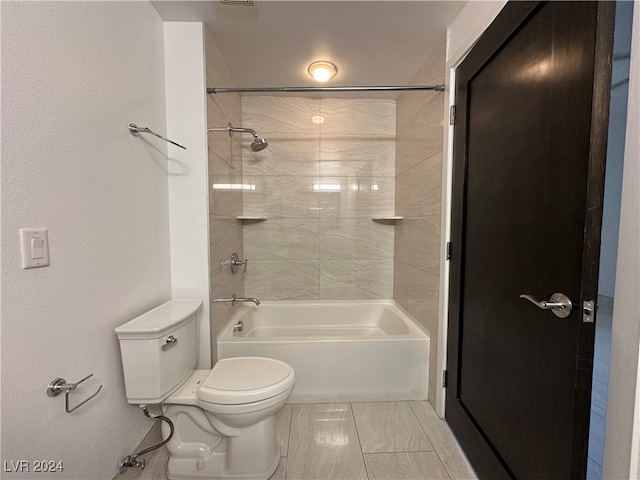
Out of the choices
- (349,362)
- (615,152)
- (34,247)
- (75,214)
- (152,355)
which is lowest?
(349,362)

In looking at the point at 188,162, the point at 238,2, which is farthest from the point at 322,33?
the point at 188,162

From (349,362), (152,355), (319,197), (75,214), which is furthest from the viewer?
(319,197)

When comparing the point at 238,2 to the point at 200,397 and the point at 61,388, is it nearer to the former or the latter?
the point at 61,388

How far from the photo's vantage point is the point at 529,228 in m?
0.98

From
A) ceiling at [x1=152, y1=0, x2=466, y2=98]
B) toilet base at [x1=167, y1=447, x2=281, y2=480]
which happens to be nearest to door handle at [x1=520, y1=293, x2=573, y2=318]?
toilet base at [x1=167, y1=447, x2=281, y2=480]

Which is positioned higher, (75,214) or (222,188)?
(222,188)

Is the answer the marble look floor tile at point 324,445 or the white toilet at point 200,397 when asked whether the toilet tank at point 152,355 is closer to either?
the white toilet at point 200,397

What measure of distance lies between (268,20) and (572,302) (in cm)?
188

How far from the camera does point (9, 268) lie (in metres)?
0.75

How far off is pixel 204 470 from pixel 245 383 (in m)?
0.48

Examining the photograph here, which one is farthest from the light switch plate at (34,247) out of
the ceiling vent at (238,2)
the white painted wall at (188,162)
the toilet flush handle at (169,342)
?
the ceiling vent at (238,2)

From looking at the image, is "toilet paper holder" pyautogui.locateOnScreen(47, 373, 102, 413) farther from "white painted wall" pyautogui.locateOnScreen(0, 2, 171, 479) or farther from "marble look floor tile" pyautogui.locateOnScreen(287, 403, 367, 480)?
"marble look floor tile" pyautogui.locateOnScreen(287, 403, 367, 480)

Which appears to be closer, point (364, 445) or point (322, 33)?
point (364, 445)

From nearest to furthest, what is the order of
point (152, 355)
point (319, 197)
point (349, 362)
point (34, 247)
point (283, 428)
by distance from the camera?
point (34, 247) → point (152, 355) → point (283, 428) → point (349, 362) → point (319, 197)
